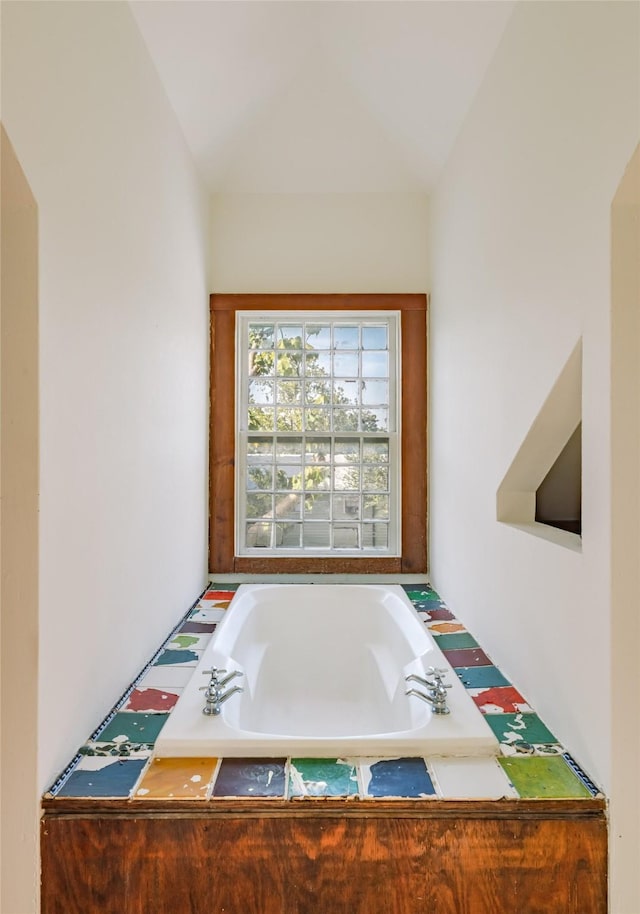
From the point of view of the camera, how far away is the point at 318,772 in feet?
4.65

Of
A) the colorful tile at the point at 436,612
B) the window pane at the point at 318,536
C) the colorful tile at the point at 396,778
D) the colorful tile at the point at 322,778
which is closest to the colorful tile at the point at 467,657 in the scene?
the colorful tile at the point at 436,612

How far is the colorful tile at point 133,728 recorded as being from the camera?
1557 millimetres

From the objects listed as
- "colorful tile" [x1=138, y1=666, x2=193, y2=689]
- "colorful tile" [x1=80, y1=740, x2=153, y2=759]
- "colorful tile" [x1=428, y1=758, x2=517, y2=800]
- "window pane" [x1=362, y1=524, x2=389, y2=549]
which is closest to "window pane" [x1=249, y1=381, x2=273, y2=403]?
"window pane" [x1=362, y1=524, x2=389, y2=549]

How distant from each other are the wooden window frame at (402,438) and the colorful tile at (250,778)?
5.62 feet

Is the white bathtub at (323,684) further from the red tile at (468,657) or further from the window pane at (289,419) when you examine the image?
the window pane at (289,419)

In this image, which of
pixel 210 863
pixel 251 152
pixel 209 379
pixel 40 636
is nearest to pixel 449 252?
pixel 251 152

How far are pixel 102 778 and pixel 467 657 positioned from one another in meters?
1.31

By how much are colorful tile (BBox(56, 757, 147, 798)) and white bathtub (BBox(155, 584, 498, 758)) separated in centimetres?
9

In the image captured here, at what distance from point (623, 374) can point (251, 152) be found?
2390 mm

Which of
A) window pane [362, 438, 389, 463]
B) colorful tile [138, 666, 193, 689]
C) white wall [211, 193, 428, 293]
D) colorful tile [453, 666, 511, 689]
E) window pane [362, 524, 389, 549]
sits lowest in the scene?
colorful tile [138, 666, 193, 689]

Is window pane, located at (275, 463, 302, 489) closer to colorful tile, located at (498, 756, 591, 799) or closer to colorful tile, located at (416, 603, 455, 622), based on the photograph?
colorful tile, located at (416, 603, 455, 622)

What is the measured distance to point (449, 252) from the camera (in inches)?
107

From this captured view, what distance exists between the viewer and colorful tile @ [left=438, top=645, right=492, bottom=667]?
2.04 meters

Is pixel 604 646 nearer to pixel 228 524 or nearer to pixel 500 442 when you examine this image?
pixel 500 442
